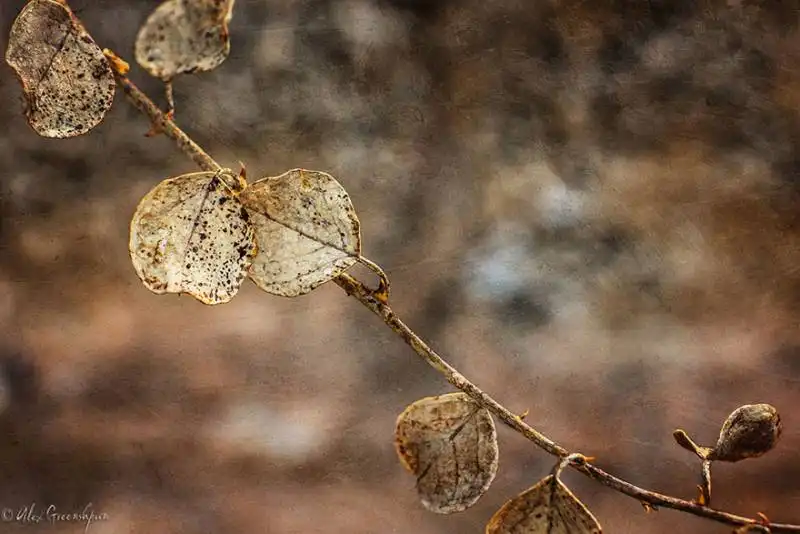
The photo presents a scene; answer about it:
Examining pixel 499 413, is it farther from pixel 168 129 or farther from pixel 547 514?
pixel 168 129

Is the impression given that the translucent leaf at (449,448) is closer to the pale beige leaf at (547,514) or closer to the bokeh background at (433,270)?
the pale beige leaf at (547,514)

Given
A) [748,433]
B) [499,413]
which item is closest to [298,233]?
[499,413]

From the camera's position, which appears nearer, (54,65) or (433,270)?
(54,65)

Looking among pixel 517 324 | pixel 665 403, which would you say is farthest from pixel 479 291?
pixel 665 403

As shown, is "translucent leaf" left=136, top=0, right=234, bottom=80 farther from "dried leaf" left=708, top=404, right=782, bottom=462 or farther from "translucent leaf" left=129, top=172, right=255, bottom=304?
"dried leaf" left=708, top=404, right=782, bottom=462

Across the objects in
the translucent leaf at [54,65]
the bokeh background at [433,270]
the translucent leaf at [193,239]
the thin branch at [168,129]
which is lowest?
the bokeh background at [433,270]

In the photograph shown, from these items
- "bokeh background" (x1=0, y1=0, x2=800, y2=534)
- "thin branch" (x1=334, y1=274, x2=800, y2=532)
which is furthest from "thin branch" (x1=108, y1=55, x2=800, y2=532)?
"bokeh background" (x1=0, y1=0, x2=800, y2=534)

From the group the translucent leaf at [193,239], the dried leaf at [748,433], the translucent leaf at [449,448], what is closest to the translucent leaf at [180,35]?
the translucent leaf at [193,239]
